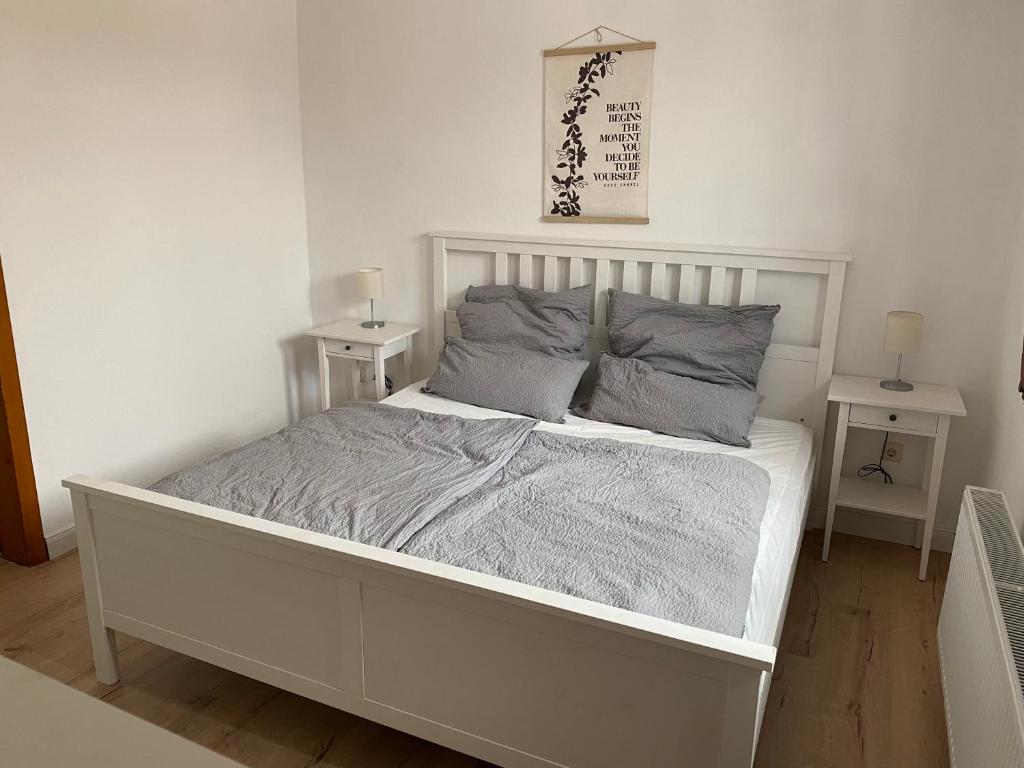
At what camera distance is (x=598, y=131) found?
3307 mm

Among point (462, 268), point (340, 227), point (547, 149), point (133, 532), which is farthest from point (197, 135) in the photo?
point (133, 532)

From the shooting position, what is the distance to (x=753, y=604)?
1.89m

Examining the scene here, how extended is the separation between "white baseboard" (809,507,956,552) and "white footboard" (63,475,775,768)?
1935 mm

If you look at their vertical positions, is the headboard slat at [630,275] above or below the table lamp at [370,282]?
above

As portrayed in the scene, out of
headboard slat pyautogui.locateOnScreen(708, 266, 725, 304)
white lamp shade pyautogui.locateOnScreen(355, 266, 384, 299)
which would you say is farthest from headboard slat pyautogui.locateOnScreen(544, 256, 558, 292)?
white lamp shade pyautogui.locateOnScreen(355, 266, 384, 299)

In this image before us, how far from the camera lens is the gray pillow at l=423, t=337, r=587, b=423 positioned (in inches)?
122

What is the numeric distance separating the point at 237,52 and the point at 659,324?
2217mm

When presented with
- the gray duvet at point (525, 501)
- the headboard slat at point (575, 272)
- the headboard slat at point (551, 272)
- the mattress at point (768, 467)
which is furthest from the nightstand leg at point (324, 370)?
the headboard slat at point (575, 272)

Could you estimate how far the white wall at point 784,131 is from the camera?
2.79 metres

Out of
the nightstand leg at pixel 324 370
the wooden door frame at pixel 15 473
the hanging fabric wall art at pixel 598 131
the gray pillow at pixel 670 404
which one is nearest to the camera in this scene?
the wooden door frame at pixel 15 473

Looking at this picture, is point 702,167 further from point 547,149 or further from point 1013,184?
point 1013,184

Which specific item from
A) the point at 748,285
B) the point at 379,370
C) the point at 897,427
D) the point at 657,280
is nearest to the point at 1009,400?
the point at 897,427

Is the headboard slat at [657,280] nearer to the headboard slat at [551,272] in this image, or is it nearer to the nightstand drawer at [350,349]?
the headboard slat at [551,272]

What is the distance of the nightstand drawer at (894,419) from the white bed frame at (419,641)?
1.25 metres
